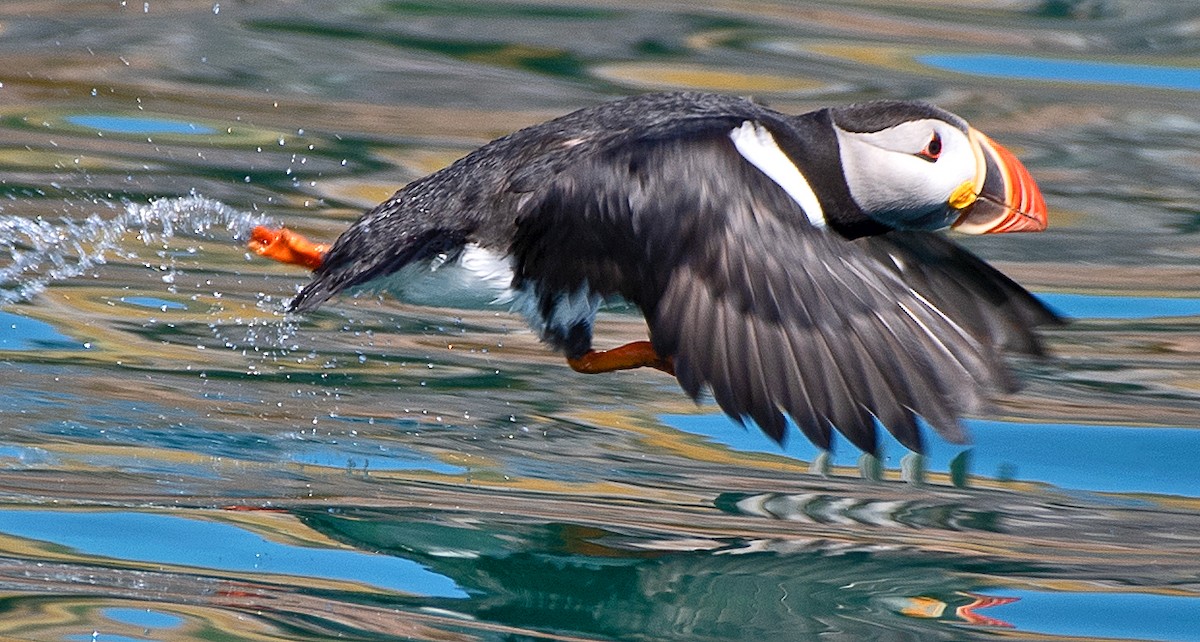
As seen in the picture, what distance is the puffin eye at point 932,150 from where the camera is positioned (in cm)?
501

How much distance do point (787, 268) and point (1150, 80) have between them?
6134mm

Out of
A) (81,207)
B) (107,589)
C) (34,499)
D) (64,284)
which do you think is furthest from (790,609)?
(81,207)

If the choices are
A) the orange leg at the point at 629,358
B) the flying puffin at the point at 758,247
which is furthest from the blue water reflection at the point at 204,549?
the orange leg at the point at 629,358

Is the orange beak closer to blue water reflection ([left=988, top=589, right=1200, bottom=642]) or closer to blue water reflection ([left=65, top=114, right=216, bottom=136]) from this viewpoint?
blue water reflection ([left=988, top=589, right=1200, bottom=642])

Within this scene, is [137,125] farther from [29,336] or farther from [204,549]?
[204,549]

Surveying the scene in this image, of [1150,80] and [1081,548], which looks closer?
[1081,548]

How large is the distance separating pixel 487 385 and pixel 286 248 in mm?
855

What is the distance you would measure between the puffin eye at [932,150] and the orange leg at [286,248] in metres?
1.76

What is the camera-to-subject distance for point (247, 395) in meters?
5.71

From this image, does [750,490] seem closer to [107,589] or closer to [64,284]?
[107,589]

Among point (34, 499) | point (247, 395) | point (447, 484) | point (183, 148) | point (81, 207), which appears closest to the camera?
point (34, 499)

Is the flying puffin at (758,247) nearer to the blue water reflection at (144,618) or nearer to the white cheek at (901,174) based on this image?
the white cheek at (901,174)

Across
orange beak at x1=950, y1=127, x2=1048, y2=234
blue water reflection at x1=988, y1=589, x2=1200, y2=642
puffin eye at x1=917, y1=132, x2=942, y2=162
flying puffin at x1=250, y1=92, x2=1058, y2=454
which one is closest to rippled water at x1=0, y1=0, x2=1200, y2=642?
blue water reflection at x1=988, y1=589, x2=1200, y2=642

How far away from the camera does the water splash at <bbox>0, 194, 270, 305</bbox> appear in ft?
22.2
